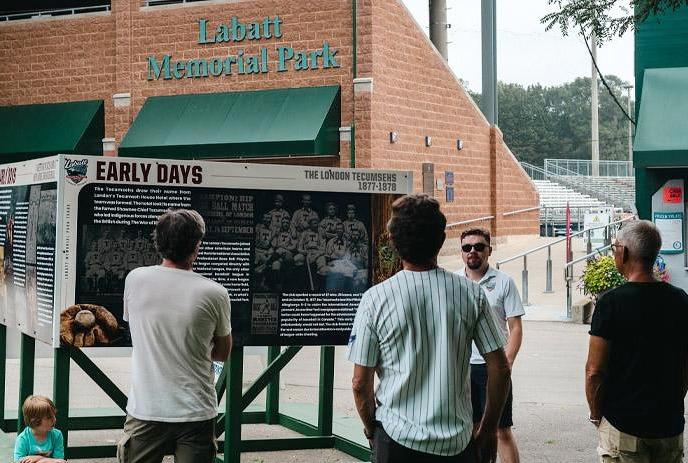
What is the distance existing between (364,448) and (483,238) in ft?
7.77

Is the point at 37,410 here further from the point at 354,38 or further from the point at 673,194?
the point at 354,38

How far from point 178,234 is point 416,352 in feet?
4.62

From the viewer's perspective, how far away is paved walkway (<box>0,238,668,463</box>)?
8992 mm

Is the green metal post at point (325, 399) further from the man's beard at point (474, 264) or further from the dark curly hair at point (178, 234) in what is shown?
the dark curly hair at point (178, 234)

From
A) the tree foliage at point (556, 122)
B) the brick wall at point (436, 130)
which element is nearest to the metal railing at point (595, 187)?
the brick wall at point (436, 130)

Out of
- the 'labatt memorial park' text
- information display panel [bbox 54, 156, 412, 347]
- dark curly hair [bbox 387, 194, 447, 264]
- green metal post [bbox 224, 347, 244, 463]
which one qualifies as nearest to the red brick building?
the 'labatt memorial park' text

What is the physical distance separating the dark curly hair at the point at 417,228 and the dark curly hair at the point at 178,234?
1190mm

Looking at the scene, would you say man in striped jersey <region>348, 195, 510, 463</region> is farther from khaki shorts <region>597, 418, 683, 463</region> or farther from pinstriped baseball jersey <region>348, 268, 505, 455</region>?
khaki shorts <region>597, 418, 683, 463</region>

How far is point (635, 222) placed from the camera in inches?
200

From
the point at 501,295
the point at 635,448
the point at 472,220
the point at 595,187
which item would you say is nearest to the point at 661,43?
the point at 501,295

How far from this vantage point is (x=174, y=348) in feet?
16.3

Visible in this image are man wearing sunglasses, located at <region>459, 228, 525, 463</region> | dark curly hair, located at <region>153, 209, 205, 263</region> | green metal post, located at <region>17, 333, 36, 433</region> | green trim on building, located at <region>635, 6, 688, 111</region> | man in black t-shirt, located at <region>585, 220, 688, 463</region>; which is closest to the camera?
man in black t-shirt, located at <region>585, 220, 688, 463</region>

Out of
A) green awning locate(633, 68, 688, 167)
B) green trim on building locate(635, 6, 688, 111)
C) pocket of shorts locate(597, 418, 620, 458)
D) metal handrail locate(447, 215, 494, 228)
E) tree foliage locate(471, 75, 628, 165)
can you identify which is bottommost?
pocket of shorts locate(597, 418, 620, 458)

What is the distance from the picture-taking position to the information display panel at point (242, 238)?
7.11 m
